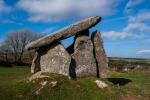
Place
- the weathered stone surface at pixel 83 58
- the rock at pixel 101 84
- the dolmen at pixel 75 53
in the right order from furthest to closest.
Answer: the weathered stone surface at pixel 83 58, the dolmen at pixel 75 53, the rock at pixel 101 84

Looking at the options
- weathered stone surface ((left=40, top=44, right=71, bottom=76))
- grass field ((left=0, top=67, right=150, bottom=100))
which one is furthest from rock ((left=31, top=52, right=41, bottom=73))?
grass field ((left=0, top=67, right=150, bottom=100))

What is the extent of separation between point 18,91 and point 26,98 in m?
0.88

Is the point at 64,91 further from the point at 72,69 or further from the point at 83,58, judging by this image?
the point at 83,58

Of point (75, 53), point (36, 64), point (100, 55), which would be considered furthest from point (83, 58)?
point (36, 64)

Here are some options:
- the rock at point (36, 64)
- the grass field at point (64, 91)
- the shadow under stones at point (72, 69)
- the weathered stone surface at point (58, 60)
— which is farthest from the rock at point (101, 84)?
the rock at point (36, 64)

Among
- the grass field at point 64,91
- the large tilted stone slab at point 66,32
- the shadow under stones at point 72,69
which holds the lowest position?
the grass field at point 64,91

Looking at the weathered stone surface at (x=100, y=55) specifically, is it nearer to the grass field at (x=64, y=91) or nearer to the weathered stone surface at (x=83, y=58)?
the weathered stone surface at (x=83, y=58)

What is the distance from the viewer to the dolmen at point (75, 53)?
18.6 m

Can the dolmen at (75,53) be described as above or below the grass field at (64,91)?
above

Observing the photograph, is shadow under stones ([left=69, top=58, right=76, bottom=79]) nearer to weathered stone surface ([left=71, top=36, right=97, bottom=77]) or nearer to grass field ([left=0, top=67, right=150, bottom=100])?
weathered stone surface ([left=71, top=36, right=97, bottom=77])

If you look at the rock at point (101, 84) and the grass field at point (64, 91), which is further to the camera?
the rock at point (101, 84)

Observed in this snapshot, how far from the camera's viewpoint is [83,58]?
19422 millimetres

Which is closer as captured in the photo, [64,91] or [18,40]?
[64,91]

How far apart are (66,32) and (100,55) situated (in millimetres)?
3035
